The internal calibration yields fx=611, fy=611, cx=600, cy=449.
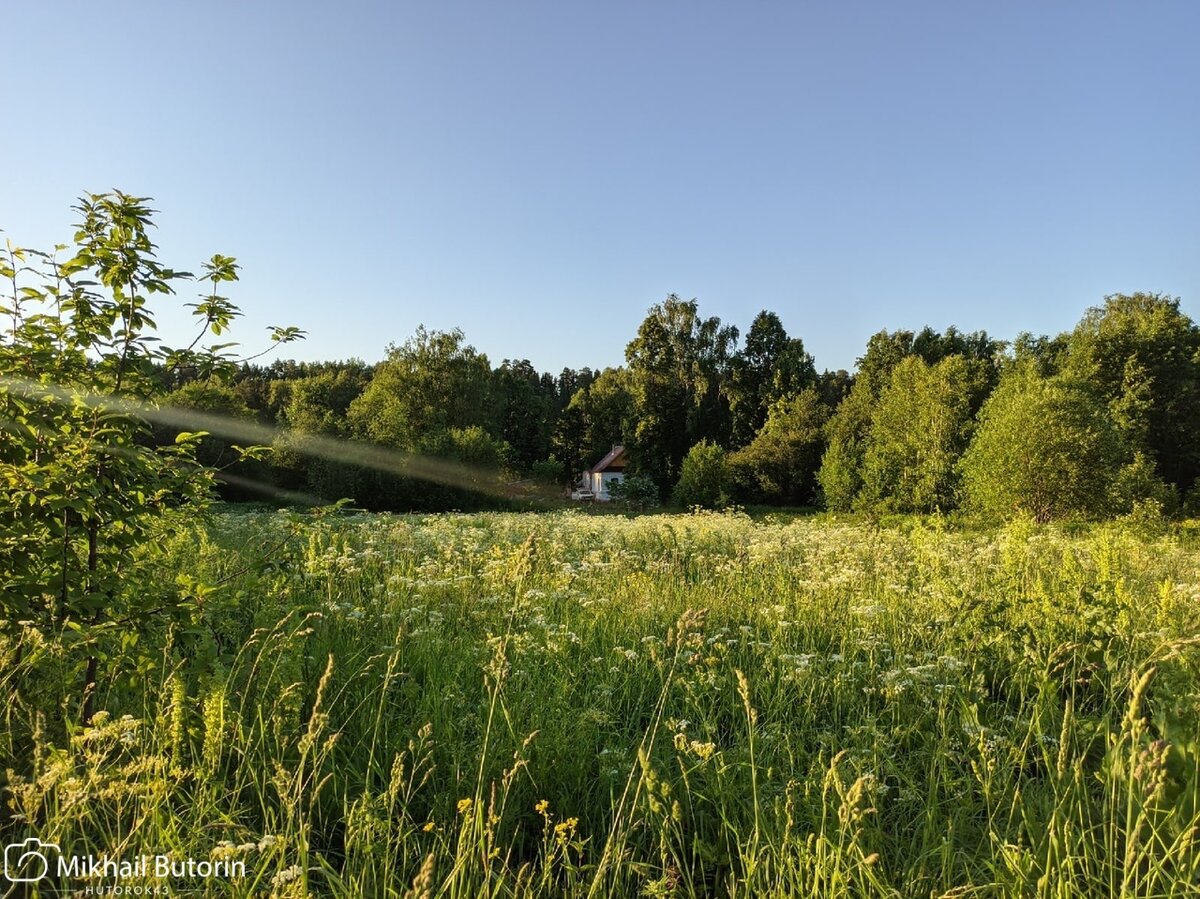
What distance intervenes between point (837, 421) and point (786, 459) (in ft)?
15.9

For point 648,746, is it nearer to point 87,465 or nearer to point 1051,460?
point 87,465

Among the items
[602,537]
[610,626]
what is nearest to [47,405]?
[610,626]

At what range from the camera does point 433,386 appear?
162 feet

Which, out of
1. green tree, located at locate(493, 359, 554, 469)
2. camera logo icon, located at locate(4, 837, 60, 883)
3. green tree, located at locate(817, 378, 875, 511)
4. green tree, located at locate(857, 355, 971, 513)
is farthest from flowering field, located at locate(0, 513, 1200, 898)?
green tree, located at locate(493, 359, 554, 469)

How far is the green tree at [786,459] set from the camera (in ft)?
160

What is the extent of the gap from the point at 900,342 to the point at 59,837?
5881 cm

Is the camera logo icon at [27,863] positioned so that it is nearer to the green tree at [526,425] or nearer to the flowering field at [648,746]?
the flowering field at [648,746]

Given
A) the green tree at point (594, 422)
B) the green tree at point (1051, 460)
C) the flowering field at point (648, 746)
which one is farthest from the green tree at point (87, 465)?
the green tree at point (594, 422)

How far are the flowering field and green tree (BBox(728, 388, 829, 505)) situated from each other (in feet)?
143

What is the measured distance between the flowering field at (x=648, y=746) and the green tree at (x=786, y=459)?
143 ft

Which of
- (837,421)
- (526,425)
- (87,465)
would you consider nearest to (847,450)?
(837,421)

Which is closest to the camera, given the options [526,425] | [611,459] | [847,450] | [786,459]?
[847,450]

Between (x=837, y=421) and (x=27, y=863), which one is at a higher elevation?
(x=837, y=421)

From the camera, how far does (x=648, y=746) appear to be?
3160 millimetres
